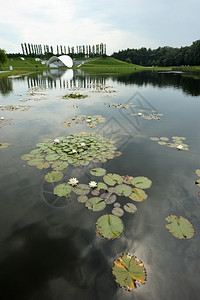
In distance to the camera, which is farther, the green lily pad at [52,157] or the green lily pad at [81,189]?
the green lily pad at [52,157]

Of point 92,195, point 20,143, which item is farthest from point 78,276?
point 20,143

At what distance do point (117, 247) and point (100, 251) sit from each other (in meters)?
0.34

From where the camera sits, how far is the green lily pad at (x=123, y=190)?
4.31m

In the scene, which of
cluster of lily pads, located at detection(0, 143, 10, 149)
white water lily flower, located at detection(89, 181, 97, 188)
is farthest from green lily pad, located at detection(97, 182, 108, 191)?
cluster of lily pads, located at detection(0, 143, 10, 149)

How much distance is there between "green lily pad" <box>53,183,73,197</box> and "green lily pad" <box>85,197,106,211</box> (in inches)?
27.4

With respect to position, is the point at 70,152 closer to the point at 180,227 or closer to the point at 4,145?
the point at 4,145

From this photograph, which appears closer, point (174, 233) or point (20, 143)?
point (174, 233)

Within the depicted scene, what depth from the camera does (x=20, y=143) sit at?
725 cm

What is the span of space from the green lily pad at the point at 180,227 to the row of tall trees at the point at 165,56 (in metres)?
113

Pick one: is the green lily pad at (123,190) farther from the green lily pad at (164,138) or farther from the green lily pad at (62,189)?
the green lily pad at (164,138)

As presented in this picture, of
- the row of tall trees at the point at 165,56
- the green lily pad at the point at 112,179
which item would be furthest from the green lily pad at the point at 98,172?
the row of tall trees at the point at 165,56

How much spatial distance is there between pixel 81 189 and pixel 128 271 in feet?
7.41

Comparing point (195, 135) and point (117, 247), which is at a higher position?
point (195, 135)

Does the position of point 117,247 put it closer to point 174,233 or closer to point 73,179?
point 174,233
